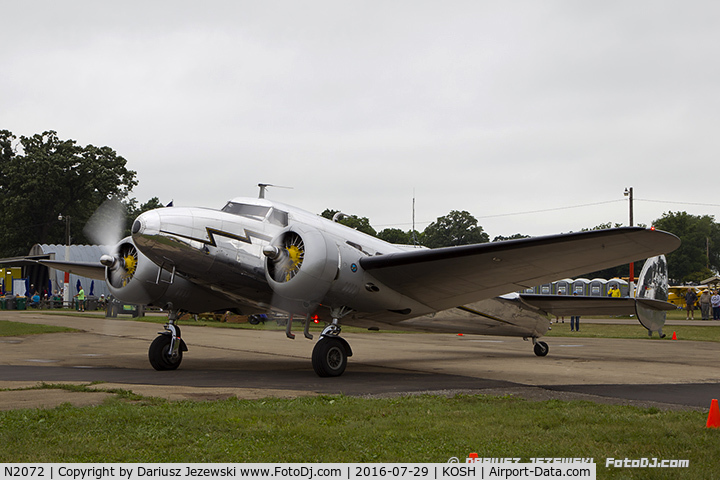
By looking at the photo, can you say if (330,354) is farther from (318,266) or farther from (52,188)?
(52,188)

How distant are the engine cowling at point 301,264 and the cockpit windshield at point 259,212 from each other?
107 centimetres

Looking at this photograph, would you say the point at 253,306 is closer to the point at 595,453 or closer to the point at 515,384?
the point at 515,384

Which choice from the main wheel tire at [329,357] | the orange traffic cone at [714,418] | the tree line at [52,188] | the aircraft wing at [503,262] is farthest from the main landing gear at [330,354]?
the tree line at [52,188]

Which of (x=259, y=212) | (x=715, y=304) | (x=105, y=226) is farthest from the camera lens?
(x=715, y=304)

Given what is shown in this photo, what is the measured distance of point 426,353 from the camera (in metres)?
18.3

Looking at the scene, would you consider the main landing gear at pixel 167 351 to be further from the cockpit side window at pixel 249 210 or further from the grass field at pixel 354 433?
the grass field at pixel 354 433

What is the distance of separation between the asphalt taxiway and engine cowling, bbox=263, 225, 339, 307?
5.30 ft

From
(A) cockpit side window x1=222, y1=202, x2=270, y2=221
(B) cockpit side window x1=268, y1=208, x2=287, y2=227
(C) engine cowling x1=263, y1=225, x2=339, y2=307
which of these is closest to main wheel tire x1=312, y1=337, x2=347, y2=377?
(C) engine cowling x1=263, y1=225, x2=339, y2=307

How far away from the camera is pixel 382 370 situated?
1366cm

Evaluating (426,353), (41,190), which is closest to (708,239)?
(41,190)

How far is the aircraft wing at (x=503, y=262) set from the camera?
10.2 m

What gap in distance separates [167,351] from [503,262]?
707 cm

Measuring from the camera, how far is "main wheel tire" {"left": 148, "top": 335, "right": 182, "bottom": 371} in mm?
13016

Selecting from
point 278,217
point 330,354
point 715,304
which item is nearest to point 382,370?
point 330,354
